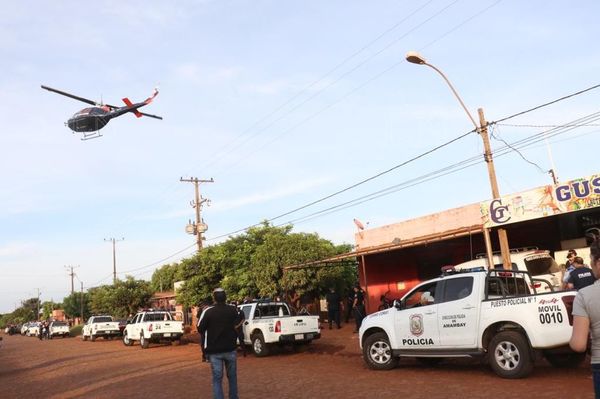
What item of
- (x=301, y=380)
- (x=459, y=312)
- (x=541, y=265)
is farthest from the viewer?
(x=541, y=265)

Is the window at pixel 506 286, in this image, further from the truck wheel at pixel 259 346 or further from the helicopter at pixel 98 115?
the helicopter at pixel 98 115

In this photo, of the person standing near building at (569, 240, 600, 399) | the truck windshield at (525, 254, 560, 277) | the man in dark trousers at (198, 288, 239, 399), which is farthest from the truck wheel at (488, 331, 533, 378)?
the truck windshield at (525, 254, 560, 277)

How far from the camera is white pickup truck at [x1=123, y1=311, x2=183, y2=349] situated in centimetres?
2405

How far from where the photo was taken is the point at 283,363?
48.8ft

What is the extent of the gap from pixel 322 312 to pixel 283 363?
55.7 feet

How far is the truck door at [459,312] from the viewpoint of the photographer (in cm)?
998

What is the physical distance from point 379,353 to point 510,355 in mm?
3059

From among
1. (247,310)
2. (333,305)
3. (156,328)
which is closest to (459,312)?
(247,310)

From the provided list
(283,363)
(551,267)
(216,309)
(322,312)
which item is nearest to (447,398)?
(216,309)

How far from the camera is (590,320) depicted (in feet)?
11.8

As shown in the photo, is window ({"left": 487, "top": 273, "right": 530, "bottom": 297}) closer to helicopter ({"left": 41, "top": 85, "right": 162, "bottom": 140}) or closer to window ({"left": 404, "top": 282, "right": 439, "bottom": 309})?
window ({"left": 404, "top": 282, "right": 439, "bottom": 309})

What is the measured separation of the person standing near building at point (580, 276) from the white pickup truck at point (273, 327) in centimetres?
835

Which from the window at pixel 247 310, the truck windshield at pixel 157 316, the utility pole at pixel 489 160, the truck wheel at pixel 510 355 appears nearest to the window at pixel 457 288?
the truck wheel at pixel 510 355

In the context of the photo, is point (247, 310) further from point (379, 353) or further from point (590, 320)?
point (590, 320)
